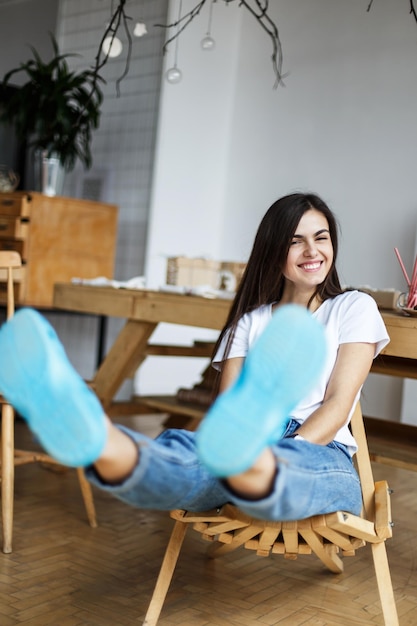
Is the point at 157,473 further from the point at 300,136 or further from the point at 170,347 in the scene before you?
the point at 300,136

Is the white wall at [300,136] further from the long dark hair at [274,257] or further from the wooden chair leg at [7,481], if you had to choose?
the long dark hair at [274,257]

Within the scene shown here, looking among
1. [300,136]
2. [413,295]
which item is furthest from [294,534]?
[300,136]

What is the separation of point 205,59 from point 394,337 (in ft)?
14.2

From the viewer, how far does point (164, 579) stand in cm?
191

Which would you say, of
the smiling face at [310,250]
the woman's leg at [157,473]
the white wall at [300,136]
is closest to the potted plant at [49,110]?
the white wall at [300,136]

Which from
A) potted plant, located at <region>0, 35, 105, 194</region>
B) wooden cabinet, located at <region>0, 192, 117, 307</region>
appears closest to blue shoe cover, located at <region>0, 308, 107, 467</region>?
wooden cabinet, located at <region>0, 192, 117, 307</region>

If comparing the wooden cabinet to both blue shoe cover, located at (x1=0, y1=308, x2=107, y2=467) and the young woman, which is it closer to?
the young woman

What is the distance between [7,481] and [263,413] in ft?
5.09

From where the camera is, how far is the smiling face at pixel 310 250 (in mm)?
2125

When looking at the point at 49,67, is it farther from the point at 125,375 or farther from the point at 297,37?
the point at 125,375

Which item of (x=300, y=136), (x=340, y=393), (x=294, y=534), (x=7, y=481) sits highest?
(x=300, y=136)

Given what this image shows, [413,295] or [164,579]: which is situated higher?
[413,295]

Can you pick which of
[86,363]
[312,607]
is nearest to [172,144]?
[86,363]

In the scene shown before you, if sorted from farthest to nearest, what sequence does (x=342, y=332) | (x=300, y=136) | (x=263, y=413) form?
(x=300, y=136) → (x=342, y=332) → (x=263, y=413)
